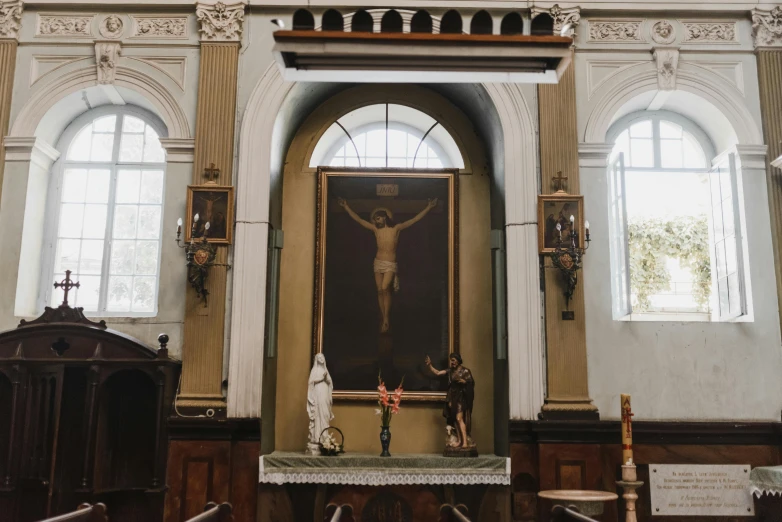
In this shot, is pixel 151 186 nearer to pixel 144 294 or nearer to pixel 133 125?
pixel 133 125

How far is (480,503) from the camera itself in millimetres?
8125

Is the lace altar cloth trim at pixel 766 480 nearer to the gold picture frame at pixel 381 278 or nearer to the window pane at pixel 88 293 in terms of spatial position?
the gold picture frame at pixel 381 278

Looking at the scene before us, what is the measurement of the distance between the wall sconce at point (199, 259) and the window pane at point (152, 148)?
1.49 meters

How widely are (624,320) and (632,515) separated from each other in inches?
87.1

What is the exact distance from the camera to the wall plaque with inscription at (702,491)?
312 inches

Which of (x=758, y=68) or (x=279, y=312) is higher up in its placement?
(x=758, y=68)

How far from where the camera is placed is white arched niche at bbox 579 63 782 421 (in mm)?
8195

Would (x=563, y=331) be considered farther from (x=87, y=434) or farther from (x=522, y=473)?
(x=87, y=434)

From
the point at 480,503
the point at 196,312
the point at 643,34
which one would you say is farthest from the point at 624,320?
the point at 196,312

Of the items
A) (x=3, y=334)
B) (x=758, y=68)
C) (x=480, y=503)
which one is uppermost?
(x=758, y=68)

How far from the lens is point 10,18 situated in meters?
8.84

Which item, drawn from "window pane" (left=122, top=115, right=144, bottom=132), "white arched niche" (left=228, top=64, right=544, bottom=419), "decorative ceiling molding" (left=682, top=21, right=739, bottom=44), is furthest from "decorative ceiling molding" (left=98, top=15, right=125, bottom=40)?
A: "decorative ceiling molding" (left=682, top=21, right=739, bottom=44)

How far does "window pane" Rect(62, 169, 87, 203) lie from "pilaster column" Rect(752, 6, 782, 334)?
7.58m

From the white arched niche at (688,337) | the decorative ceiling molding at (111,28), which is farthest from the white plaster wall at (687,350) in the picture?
the decorative ceiling molding at (111,28)
